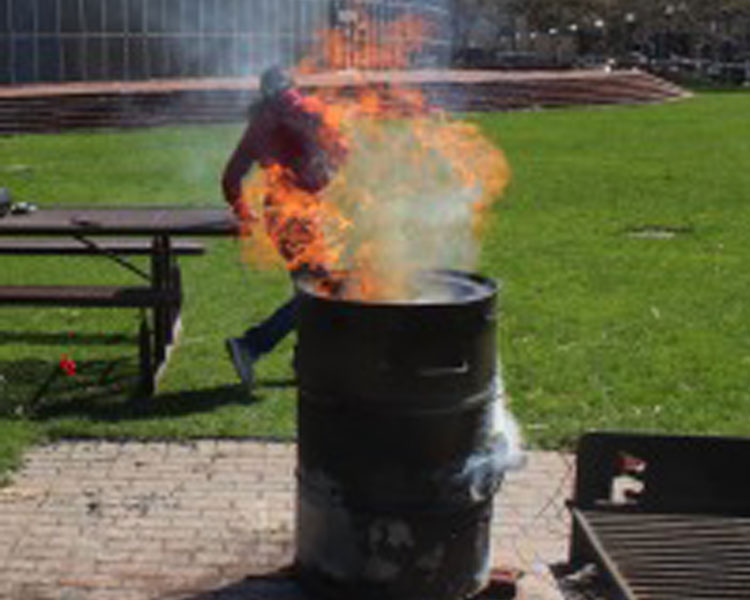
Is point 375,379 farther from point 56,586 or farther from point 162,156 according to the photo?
point 162,156

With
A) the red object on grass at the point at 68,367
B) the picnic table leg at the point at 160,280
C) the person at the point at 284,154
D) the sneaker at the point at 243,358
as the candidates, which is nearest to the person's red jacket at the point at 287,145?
the person at the point at 284,154

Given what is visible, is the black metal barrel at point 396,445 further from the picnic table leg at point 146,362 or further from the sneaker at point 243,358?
the picnic table leg at point 146,362

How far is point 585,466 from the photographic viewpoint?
4.36 meters

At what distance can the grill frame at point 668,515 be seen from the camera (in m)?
4.15

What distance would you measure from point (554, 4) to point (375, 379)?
64.8 meters

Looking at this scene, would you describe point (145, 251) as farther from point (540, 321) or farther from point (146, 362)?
point (540, 321)

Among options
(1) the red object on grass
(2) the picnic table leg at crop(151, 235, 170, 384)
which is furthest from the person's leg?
(1) the red object on grass

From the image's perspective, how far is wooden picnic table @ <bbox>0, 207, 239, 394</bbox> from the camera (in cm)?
757

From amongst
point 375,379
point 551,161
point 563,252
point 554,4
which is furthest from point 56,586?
point 554,4

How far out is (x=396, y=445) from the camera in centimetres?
454

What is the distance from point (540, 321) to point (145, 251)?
3.03 m

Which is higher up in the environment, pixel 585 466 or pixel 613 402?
pixel 585 466

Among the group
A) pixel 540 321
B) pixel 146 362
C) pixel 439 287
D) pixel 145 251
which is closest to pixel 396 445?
pixel 439 287

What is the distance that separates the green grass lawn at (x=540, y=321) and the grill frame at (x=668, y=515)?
2.32m
